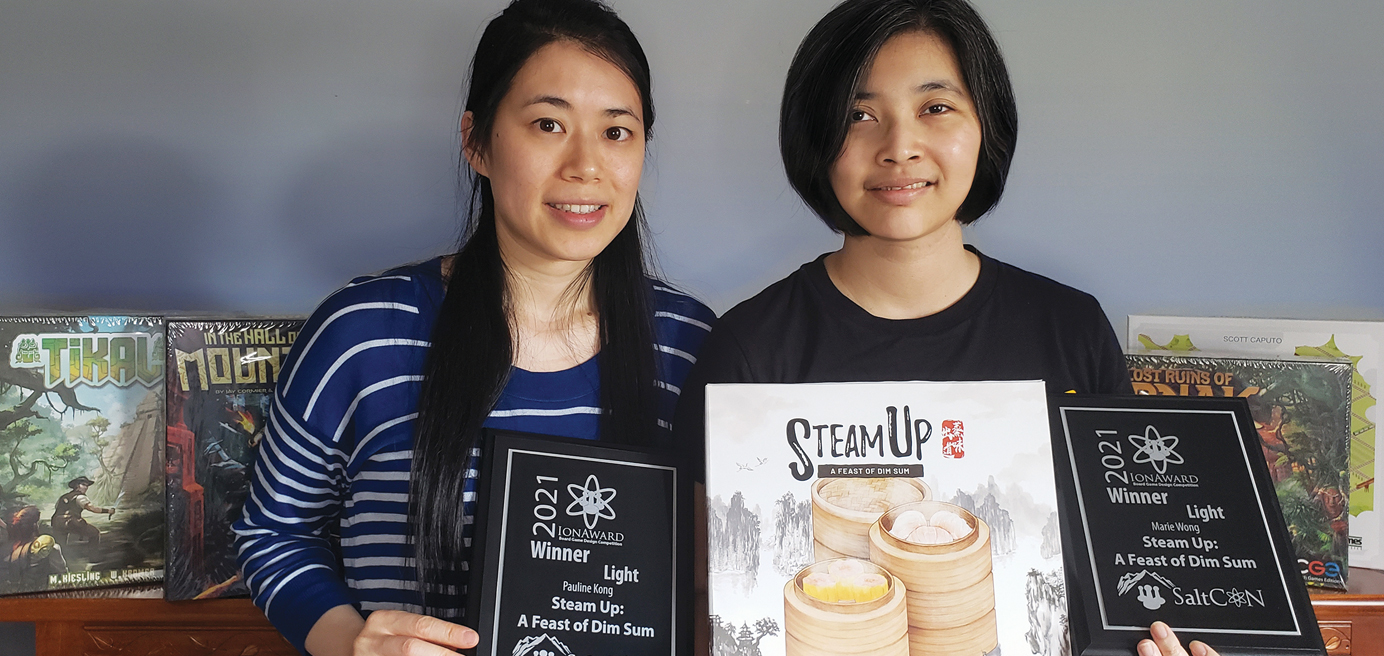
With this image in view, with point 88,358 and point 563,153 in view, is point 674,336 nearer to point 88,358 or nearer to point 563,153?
point 563,153

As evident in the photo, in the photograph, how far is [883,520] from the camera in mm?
1071

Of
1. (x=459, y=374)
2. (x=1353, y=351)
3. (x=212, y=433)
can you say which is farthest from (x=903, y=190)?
(x=212, y=433)

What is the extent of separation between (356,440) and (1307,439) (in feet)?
4.78

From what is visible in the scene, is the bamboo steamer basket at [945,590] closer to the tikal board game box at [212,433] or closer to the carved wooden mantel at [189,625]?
the carved wooden mantel at [189,625]

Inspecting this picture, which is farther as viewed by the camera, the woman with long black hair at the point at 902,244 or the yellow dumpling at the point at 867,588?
the woman with long black hair at the point at 902,244

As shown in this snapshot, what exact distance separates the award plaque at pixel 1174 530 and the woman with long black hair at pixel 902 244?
109 millimetres

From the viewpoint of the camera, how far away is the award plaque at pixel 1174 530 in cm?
106

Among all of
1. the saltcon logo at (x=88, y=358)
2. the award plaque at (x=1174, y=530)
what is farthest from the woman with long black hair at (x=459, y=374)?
the award plaque at (x=1174, y=530)

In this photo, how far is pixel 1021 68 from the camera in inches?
69.6

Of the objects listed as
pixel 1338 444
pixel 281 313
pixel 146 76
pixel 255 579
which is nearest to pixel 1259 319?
pixel 1338 444

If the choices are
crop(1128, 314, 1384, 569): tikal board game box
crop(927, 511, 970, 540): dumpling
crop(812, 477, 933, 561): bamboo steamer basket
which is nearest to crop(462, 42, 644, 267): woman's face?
crop(812, 477, 933, 561): bamboo steamer basket

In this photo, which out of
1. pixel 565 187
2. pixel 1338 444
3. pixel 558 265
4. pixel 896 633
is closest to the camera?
pixel 896 633

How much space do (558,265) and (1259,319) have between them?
48.1 inches

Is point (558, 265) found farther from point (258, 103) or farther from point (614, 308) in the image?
point (258, 103)
